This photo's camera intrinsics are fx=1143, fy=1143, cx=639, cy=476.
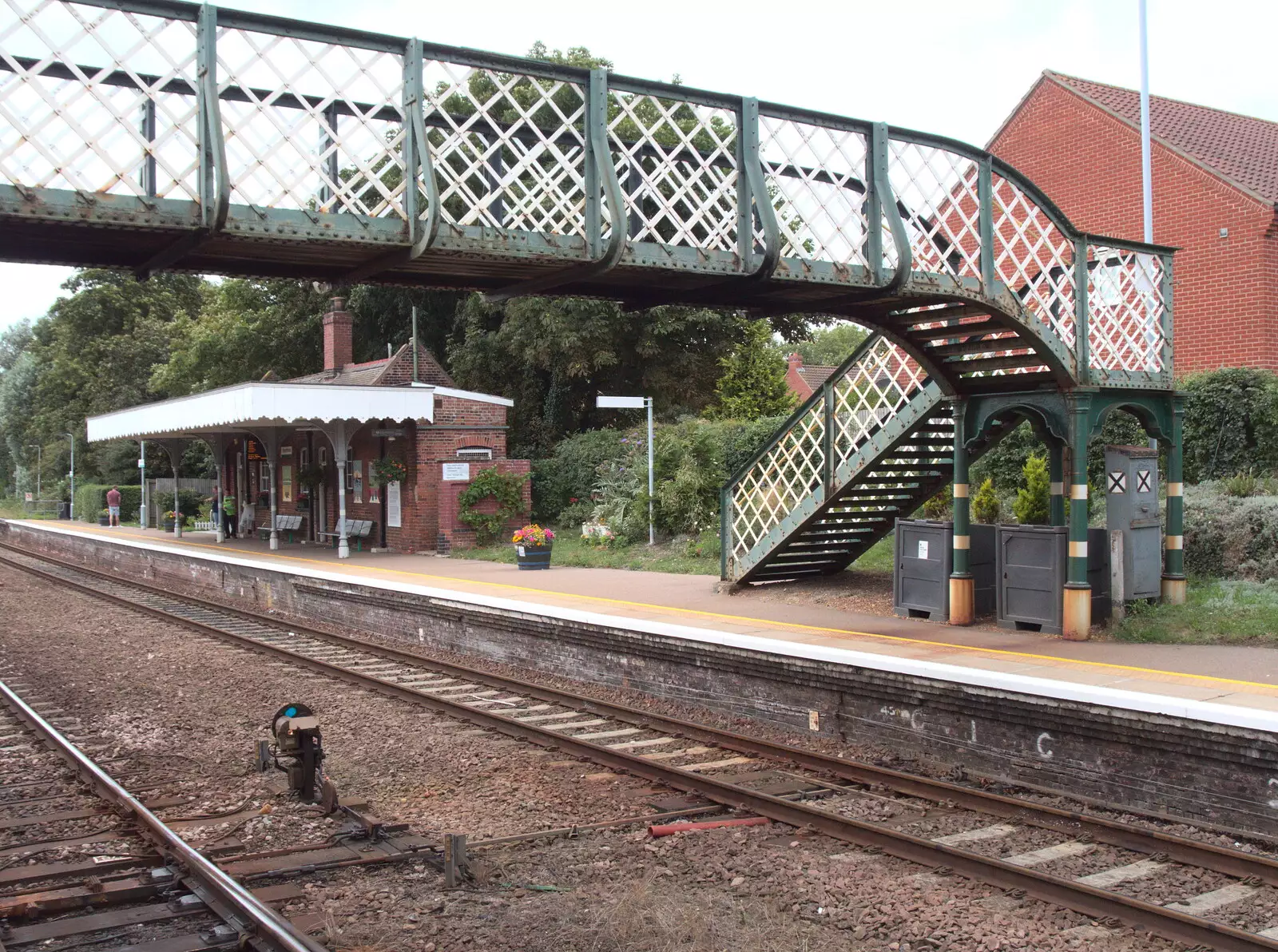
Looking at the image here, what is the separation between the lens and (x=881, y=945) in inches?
201

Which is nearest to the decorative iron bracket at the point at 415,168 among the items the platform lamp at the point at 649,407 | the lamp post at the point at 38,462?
the platform lamp at the point at 649,407

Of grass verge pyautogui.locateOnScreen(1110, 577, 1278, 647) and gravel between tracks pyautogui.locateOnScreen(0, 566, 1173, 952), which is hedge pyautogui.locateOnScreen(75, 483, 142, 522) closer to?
gravel between tracks pyautogui.locateOnScreen(0, 566, 1173, 952)

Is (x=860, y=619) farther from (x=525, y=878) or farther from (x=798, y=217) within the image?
(x=525, y=878)

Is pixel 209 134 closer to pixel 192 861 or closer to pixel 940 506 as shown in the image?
pixel 192 861

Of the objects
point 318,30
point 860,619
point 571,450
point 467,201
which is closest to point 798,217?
point 467,201

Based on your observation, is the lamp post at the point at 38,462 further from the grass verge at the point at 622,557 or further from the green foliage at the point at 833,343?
the green foliage at the point at 833,343

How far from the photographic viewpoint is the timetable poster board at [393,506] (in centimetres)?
2388

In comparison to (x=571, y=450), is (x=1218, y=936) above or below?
below

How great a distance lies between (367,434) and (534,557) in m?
7.72

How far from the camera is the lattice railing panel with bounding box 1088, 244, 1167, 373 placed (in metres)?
11.5

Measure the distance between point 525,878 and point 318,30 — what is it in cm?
518

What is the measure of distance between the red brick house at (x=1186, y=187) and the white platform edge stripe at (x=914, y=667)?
11.9 m

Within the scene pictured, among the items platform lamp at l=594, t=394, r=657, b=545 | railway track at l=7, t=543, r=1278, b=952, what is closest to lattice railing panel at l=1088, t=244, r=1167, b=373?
railway track at l=7, t=543, r=1278, b=952

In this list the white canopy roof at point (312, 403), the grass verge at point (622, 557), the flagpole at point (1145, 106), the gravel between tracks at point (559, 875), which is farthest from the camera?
the white canopy roof at point (312, 403)
